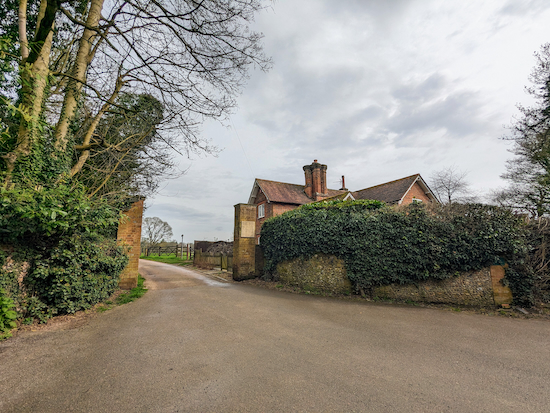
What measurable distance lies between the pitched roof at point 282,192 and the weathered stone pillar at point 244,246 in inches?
444

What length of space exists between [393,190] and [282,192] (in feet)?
34.0

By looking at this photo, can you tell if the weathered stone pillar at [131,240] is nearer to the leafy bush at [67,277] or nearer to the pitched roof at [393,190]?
the leafy bush at [67,277]

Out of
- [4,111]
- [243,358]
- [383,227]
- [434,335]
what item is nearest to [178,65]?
[4,111]

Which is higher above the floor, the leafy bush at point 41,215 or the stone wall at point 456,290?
the leafy bush at point 41,215

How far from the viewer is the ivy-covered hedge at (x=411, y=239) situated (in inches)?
287

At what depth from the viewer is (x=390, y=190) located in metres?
22.1

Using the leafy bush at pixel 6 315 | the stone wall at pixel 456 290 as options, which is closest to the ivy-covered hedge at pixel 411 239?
the stone wall at pixel 456 290

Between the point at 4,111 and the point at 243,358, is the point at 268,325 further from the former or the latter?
the point at 4,111

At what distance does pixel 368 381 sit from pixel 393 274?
18.3 ft

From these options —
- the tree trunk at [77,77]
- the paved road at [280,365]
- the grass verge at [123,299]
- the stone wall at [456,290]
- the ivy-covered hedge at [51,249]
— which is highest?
the tree trunk at [77,77]

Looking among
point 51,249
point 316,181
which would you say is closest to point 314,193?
point 316,181

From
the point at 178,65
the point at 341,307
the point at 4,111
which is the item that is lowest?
the point at 341,307

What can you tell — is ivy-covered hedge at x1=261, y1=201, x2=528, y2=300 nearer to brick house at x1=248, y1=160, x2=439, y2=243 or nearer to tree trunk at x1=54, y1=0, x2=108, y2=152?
tree trunk at x1=54, y1=0, x2=108, y2=152

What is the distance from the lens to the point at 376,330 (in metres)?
5.33
